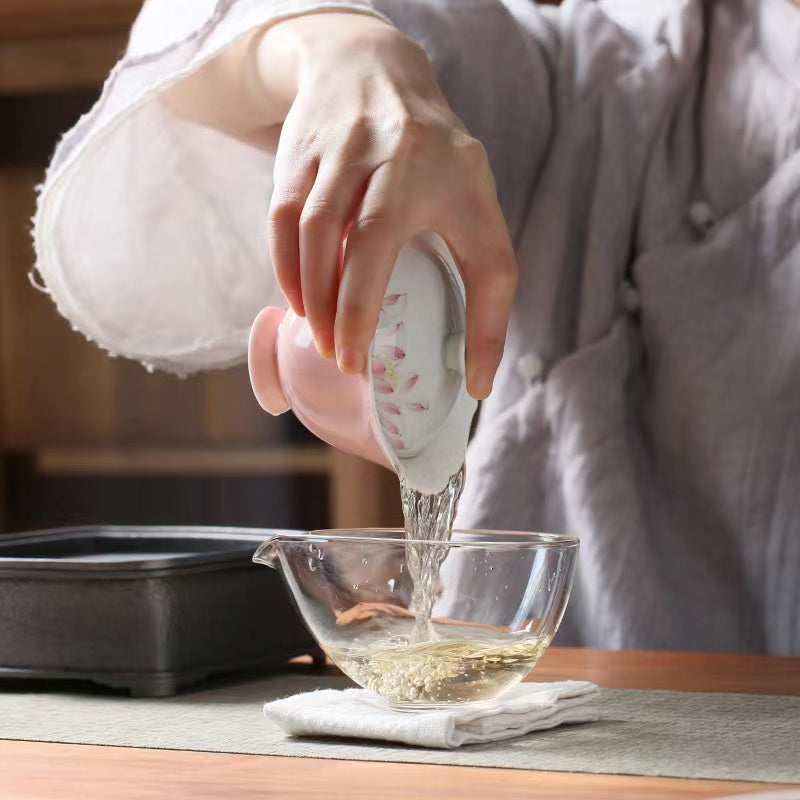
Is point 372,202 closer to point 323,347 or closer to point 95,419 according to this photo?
point 323,347

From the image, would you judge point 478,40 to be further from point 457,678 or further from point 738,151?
point 457,678

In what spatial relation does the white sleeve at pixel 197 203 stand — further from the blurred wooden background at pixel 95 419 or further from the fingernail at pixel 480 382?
the blurred wooden background at pixel 95 419

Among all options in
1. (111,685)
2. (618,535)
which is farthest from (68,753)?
(618,535)

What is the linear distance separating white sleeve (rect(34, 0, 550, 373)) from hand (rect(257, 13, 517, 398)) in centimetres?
35

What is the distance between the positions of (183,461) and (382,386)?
1.87 m

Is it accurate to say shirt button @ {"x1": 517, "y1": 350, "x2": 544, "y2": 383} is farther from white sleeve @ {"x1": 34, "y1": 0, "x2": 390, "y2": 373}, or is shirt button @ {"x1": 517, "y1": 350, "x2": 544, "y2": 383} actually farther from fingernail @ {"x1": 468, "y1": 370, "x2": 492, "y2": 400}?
fingernail @ {"x1": 468, "y1": 370, "x2": 492, "y2": 400}

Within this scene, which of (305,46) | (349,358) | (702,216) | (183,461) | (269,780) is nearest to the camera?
(269,780)

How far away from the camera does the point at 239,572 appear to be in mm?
834

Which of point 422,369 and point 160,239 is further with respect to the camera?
point 160,239

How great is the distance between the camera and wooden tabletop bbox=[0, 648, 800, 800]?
0.55 metres

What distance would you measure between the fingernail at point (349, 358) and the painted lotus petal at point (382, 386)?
0.10 ft

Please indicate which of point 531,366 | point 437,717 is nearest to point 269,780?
point 437,717

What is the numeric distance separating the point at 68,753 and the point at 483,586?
0.22 m

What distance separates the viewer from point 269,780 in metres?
0.57
